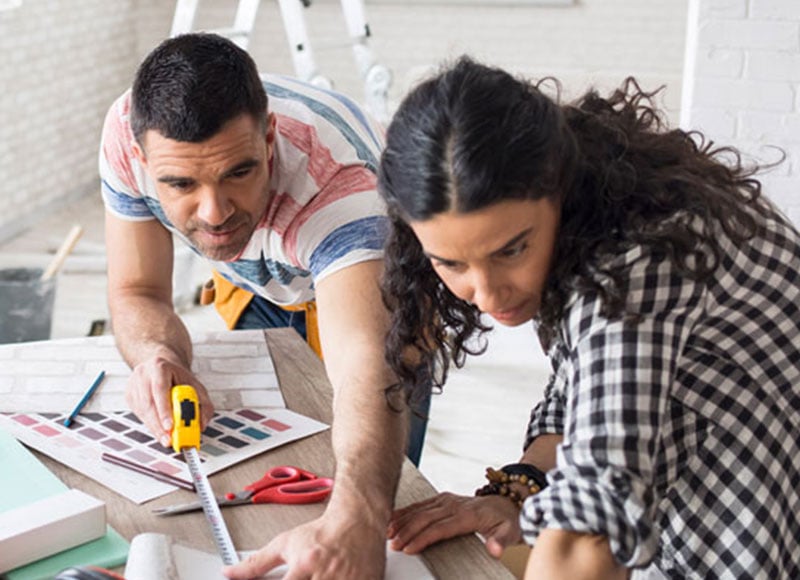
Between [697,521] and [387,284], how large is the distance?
41cm

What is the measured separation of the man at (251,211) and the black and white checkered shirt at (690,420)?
36 cm

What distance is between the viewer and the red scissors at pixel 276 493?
1.29 m

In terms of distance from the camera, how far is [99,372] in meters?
1.67

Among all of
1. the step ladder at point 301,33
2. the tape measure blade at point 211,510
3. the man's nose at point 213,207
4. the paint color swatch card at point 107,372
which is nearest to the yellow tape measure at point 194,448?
the tape measure blade at point 211,510

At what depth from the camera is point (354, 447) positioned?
4.42ft

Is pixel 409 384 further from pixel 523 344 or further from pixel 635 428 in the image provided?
pixel 523 344

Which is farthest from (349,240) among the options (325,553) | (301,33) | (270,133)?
(301,33)

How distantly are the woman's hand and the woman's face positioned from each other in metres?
0.30

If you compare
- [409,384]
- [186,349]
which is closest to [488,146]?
[409,384]

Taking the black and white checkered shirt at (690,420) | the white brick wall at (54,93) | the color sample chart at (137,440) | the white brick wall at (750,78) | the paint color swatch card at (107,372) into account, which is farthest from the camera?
the white brick wall at (54,93)

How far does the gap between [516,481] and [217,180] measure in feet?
2.00

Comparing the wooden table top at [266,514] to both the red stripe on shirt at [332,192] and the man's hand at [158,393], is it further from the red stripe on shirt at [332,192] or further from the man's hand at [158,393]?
the red stripe on shirt at [332,192]

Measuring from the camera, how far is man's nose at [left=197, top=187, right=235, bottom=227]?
1.60m

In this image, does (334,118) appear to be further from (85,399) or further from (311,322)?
(85,399)
